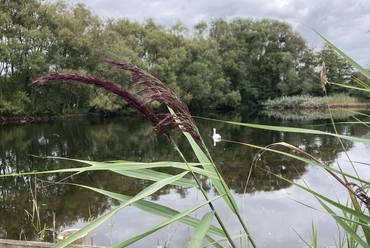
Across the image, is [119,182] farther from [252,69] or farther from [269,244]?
[252,69]

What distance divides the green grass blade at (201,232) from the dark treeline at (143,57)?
55.9 feet

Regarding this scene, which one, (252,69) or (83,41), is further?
(252,69)

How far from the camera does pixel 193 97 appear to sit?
131 ft

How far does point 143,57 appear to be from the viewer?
36.7m

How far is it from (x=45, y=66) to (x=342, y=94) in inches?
1104

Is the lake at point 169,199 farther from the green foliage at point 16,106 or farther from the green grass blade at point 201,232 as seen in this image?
the green foliage at point 16,106

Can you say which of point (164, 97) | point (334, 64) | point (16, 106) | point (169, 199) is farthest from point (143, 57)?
point (164, 97)

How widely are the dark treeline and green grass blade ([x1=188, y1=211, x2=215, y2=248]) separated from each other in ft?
55.9

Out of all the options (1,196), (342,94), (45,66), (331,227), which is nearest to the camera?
(331,227)

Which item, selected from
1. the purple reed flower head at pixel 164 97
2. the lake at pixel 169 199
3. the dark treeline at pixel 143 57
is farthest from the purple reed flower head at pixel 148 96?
the dark treeline at pixel 143 57

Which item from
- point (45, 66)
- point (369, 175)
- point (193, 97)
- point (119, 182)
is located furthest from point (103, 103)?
point (369, 175)

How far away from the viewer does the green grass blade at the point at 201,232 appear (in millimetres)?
802

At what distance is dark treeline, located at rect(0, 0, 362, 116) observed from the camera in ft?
92.3

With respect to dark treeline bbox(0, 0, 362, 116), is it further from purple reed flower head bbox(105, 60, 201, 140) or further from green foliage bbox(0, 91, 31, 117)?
purple reed flower head bbox(105, 60, 201, 140)
